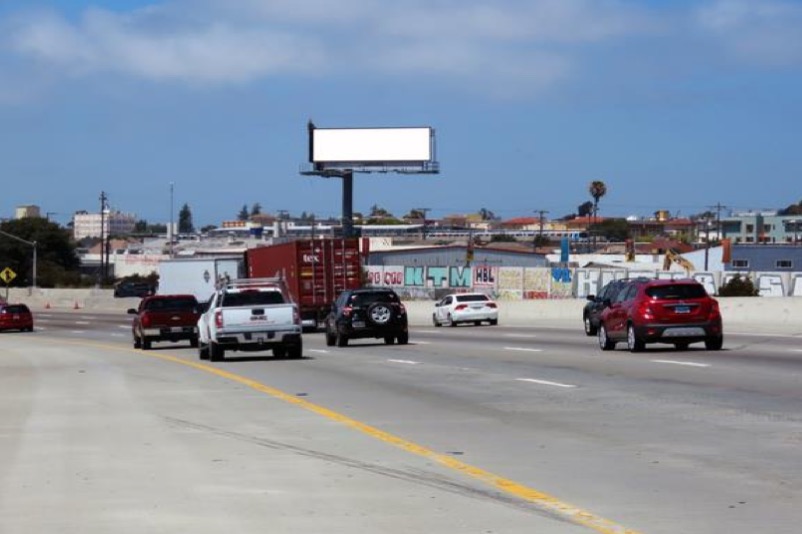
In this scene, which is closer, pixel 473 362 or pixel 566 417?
pixel 566 417

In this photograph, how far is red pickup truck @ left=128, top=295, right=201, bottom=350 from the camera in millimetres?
42438

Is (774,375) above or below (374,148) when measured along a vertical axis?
below

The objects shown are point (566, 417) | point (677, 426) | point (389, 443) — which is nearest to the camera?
point (389, 443)

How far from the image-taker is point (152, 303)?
141 feet

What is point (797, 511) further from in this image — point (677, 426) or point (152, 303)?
point (152, 303)

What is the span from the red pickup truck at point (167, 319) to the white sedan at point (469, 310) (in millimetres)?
18315

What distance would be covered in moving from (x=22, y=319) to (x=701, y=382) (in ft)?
164

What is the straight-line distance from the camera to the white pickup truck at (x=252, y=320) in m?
31.7

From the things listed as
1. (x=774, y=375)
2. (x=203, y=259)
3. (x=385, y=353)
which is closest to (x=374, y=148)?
(x=203, y=259)

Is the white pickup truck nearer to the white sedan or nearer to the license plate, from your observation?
the license plate

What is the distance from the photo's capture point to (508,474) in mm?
12508

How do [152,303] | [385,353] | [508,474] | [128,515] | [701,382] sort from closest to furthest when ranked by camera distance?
[128,515]
[508,474]
[701,382]
[385,353]
[152,303]

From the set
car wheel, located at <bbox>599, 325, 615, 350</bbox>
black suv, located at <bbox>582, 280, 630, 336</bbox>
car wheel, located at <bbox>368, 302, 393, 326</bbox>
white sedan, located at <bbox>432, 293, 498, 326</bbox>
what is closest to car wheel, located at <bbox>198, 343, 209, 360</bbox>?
car wheel, located at <bbox>368, 302, 393, 326</bbox>

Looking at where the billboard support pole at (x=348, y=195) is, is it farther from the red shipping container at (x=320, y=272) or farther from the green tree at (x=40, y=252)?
the red shipping container at (x=320, y=272)
